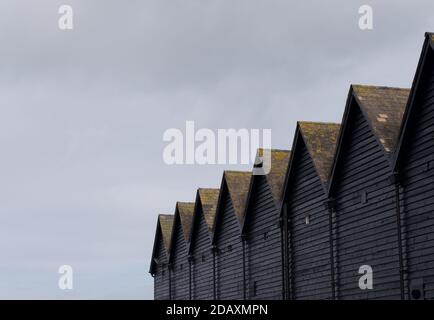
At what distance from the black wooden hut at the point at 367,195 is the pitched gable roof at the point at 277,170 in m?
5.78

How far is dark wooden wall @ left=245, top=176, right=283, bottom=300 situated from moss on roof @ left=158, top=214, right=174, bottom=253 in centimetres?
1605

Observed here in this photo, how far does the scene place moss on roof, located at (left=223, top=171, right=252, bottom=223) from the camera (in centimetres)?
3834

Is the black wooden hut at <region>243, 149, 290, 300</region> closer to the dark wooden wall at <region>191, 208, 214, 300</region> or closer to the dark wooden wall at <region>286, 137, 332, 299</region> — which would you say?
the dark wooden wall at <region>286, 137, 332, 299</region>

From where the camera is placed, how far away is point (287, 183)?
31797 mm

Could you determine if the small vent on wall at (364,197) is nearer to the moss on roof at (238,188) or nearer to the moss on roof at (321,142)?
the moss on roof at (321,142)

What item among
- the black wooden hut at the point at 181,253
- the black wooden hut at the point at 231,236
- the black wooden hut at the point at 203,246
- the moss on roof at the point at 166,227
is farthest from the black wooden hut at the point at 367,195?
the moss on roof at the point at 166,227

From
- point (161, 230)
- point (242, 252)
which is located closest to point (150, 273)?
point (161, 230)

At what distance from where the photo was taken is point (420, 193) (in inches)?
897

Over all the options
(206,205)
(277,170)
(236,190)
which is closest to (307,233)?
(277,170)

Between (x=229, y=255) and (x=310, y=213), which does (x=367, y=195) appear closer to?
(x=310, y=213)

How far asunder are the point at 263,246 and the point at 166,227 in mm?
20977
